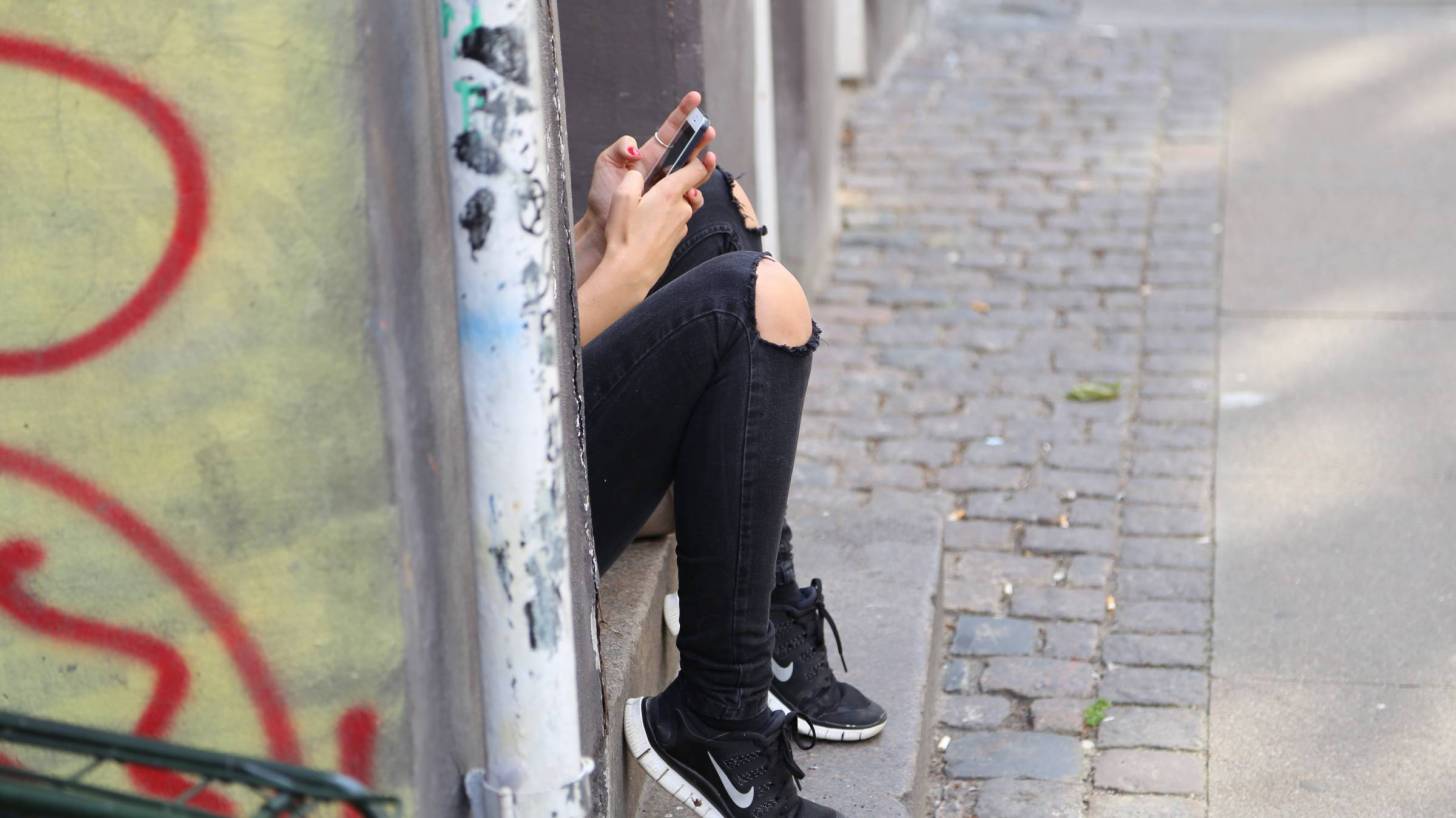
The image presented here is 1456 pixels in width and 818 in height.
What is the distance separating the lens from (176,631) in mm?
1727

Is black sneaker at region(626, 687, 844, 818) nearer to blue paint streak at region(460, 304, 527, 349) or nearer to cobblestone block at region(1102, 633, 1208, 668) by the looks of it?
blue paint streak at region(460, 304, 527, 349)

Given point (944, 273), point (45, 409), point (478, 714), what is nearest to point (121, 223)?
point (45, 409)

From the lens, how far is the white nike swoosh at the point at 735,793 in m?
2.41

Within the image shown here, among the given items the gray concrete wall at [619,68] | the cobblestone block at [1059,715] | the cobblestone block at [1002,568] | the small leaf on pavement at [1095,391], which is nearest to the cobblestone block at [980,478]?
the cobblestone block at [1002,568]

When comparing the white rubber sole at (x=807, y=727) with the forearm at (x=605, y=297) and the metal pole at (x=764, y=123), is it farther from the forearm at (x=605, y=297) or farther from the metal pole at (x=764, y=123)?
the metal pole at (x=764, y=123)

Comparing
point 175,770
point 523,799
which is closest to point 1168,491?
point 523,799

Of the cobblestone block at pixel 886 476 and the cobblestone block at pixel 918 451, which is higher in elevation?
the cobblestone block at pixel 918 451

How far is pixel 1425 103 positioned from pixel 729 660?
530cm

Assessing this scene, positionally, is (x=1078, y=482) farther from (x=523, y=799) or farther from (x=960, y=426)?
(x=523, y=799)

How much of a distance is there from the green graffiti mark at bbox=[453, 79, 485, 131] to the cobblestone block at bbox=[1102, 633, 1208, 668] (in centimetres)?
214

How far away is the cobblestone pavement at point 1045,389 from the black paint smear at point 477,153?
165 cm

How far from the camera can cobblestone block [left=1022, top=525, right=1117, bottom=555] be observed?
3.86 m

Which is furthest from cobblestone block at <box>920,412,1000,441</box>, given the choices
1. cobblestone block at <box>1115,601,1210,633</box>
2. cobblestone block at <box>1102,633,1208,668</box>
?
cobblestone block at <box>1102,633,1208,668</box>

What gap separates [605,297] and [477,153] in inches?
29.2
